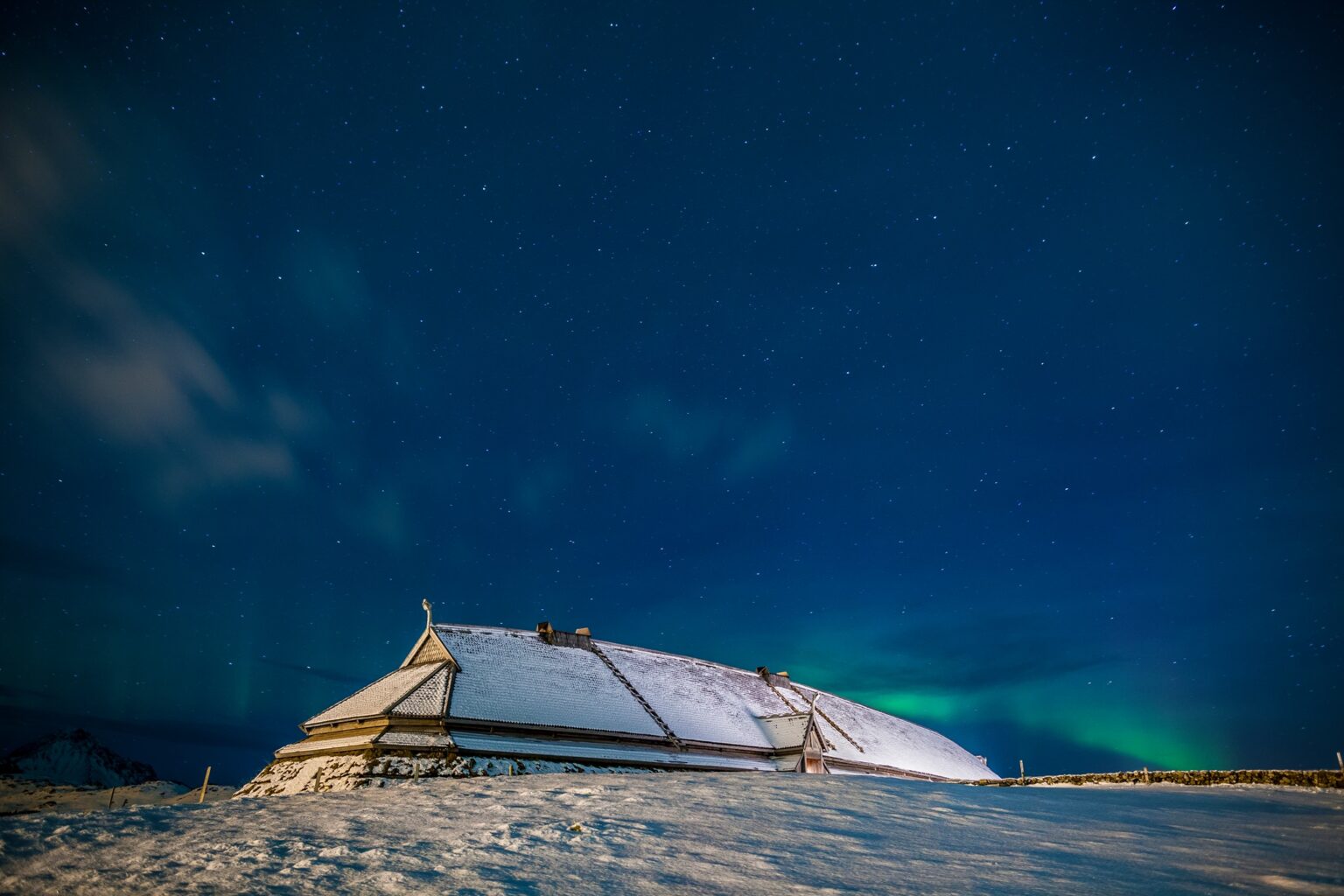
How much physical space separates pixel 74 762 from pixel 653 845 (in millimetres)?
218455

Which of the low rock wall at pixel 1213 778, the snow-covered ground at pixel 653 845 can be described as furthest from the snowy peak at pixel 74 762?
the low rock wall at pixel 1213 778

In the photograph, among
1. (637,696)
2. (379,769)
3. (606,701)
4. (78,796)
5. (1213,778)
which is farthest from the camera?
(78,796)

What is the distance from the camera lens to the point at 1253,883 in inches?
292

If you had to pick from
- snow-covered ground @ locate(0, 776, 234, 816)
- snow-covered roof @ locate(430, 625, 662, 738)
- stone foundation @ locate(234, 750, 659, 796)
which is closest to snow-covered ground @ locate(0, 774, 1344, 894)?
stone foundation @ locate(234, 750, 659, 796)

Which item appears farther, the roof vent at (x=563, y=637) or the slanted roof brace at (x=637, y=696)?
the roof vent at (x=563, y=637)

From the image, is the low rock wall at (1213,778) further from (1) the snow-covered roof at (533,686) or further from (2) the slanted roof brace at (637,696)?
(1) the snow-covered roof at (533,686)

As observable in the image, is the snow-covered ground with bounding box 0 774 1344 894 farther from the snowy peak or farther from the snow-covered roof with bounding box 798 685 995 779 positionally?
the snowy peak

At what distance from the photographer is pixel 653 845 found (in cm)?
845

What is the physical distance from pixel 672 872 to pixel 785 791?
6.73 meters

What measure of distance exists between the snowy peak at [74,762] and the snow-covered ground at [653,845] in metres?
197

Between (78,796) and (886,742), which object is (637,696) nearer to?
(886,742)

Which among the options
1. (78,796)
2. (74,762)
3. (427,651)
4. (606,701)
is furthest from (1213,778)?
(74,762)

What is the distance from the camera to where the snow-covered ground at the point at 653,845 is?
7.09 meters

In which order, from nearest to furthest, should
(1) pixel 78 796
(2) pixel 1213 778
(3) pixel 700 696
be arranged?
(2) pixel 1213 778
(3) pixel 700 696
(1) pixel 78 796
